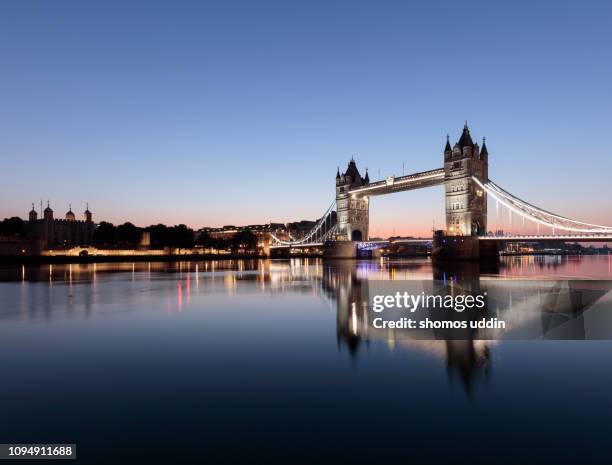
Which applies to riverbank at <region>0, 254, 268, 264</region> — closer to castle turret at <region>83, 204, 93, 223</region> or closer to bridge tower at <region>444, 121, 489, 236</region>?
castle turret at <region>83, 204, 93, 223</region>

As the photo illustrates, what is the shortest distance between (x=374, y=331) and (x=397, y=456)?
21.4 feet

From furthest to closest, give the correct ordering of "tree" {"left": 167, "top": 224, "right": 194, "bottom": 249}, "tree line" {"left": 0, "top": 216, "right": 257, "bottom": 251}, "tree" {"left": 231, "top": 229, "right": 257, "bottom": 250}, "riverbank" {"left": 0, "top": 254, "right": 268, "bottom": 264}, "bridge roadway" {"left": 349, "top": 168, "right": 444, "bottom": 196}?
"tree" {"left": 231, "top": 229, "right": 257, "bottom": 250} → "tree" {"left": 167, "top": 224, "right": 194, "bottom": 249} → "tree line" {"left": 0, "top": 216, "right": 257, "bottom": 251} → "riverbank" {"left": 0, "top": 254, "right": 268, "bottom": 264} → "bridge roadway" {"left": 349, "top": 168, "right": 444, "bottom": 196}

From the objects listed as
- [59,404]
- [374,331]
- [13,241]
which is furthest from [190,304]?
[13,241]

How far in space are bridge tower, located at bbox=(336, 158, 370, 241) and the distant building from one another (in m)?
59.9

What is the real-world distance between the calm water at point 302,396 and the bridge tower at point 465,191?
49078 millimetres

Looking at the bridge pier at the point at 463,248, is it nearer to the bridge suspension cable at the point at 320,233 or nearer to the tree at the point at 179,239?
the bridge suspension cable at the point at 320,233

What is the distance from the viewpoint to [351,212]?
8694 centimetres

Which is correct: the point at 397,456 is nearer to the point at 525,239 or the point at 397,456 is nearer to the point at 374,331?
the point at 374,331

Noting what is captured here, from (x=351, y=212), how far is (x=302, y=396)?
265 feet

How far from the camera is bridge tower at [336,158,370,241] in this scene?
284 feet

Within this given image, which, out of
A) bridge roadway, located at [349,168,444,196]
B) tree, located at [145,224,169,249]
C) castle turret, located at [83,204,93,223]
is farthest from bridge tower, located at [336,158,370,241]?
castle turret, located at [83,204,93,223]

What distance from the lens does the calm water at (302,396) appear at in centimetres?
498

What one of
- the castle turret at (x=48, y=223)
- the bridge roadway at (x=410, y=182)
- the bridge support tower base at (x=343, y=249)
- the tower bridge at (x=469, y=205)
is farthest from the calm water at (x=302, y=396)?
the castle turret at (x=48, y=223)

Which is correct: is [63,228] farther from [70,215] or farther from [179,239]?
[179,239]
